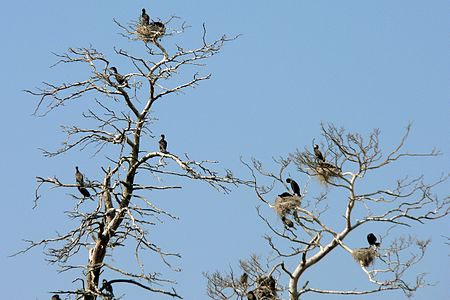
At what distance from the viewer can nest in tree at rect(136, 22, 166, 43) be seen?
1235cm

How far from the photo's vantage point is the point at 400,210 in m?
12.9

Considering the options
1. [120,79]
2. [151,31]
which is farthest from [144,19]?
[120,79]

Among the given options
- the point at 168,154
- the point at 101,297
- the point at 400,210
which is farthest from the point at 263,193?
the point at 101,297

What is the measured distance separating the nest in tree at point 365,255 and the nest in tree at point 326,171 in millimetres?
1198

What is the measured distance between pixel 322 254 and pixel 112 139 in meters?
4.02

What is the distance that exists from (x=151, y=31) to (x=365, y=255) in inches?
182

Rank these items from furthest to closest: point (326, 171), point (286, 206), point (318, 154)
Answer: point (286, 206) < point (318, 154) < point (326, 171)

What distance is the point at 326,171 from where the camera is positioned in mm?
13211

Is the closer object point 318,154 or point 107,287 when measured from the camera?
point 107,287

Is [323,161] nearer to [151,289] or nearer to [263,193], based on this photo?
[263,193]

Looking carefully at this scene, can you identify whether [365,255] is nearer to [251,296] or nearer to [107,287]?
[251,296]

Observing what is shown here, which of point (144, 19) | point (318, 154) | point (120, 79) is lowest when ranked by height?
Answer: point (120, 79)

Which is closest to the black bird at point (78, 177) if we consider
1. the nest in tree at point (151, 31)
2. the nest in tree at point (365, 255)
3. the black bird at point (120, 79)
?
the black bird at point (120, 79)

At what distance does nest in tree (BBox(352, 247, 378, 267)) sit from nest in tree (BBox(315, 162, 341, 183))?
1198 millimetres
